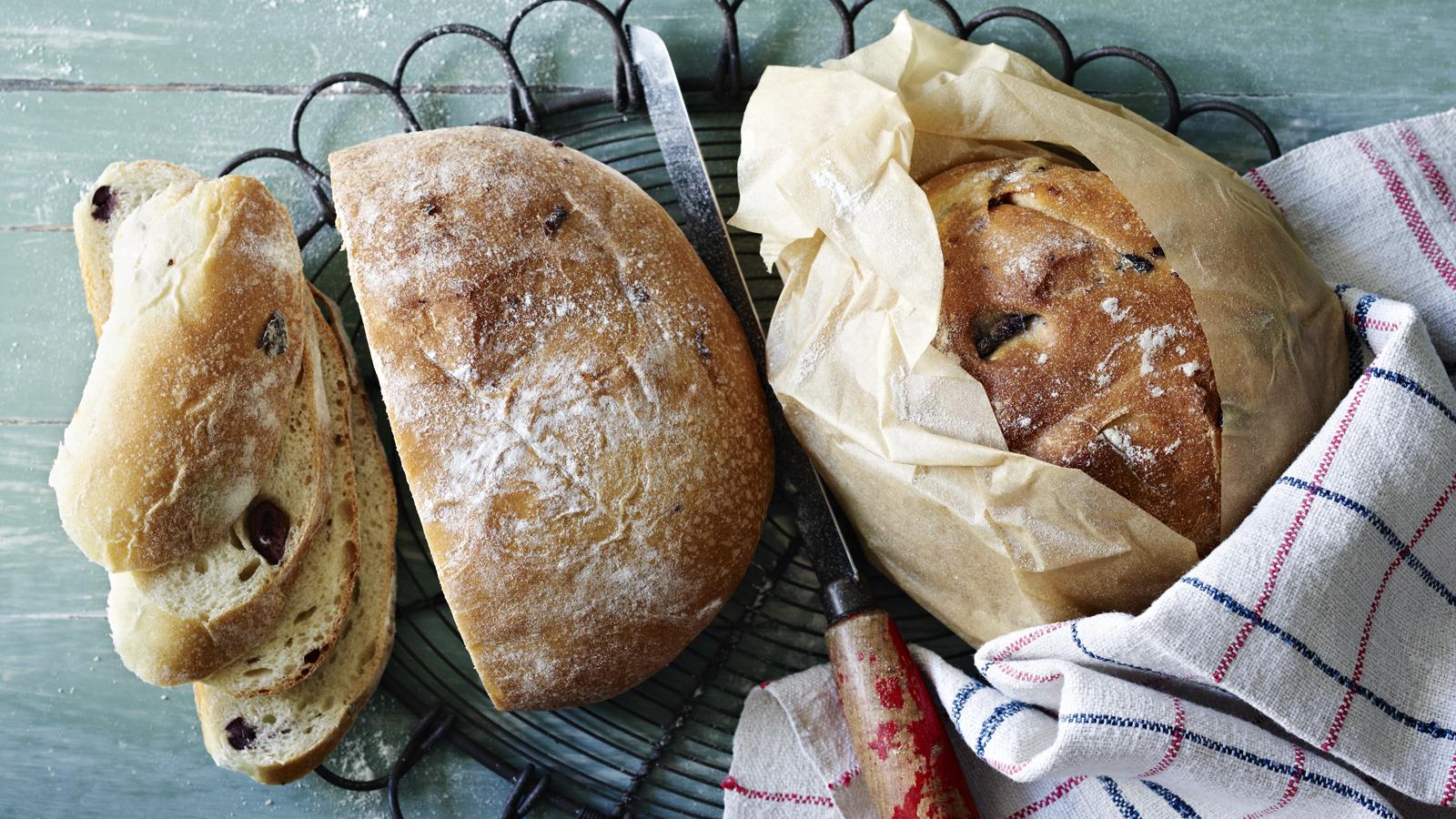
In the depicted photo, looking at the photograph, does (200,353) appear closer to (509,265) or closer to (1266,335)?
(509,265)

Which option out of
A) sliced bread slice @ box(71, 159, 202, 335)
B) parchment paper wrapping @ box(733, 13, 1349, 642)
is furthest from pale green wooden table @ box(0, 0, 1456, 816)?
parchment paper wrapping @ box(733, 13, 1349, 642)

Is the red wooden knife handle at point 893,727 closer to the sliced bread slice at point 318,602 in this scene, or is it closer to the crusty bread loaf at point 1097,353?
the crusty bread loaf at point 1097,353

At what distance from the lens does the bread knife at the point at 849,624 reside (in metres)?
1.22

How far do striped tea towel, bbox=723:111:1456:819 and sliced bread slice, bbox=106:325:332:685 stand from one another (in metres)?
0.83

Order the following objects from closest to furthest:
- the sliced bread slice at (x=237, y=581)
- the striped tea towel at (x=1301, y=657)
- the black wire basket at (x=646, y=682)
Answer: the striped tea towel at (x=1301, y=657) → the sliced bread slice at (x=237, y=581) → the black wire basket at (x=646, y=682)

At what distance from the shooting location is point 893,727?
4.02 ft

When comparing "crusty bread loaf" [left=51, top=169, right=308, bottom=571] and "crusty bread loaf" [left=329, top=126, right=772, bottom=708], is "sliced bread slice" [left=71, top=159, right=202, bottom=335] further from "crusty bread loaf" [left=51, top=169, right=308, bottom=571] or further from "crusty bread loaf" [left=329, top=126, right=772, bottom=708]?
"crusty bread loaf" [left=329, top=126, right=772, bottom=708]

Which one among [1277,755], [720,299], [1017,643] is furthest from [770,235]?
[1277,755]

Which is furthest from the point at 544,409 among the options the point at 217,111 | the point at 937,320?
the point at 217,111

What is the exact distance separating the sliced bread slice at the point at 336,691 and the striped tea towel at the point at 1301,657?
2.49 ft

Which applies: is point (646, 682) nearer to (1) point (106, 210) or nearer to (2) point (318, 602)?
(2) point (318, 602)

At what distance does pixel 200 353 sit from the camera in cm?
113

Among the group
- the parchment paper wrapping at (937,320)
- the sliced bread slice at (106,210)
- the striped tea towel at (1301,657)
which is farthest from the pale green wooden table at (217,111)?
the striped tea towel at (1301,657)

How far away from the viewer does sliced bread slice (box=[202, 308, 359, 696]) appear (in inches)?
50.7
